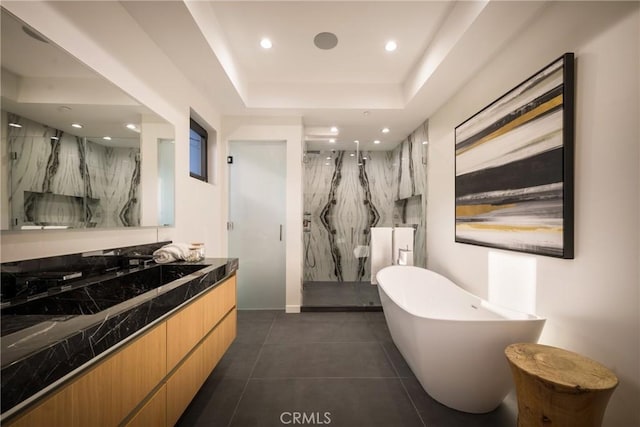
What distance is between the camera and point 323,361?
6.84ft

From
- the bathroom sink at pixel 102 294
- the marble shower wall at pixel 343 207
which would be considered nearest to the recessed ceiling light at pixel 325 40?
the marble shower wall at pixel 343 207

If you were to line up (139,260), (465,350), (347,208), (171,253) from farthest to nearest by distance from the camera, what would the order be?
(347,208), (171,253), (139,260), (465,350)

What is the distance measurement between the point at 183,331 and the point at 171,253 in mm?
676

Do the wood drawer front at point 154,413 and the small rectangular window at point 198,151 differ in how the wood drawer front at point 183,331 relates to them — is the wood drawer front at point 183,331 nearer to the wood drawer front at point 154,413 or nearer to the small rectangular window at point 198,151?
the wood drawer front at point 154,413

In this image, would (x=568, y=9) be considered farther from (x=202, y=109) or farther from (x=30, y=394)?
(x=202, y=109)

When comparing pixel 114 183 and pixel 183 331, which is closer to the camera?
pixel 183 331

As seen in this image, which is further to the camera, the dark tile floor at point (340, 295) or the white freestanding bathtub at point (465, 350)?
the dark tile floor at point (340, 295)

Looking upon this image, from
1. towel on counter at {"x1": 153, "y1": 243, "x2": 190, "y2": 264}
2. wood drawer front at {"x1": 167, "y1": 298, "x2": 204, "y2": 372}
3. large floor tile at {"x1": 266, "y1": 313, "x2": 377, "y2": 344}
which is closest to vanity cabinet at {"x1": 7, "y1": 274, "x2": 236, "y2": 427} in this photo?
wood drawer front at {"x1": 167, "y1": 298, "x2": 204, "y2": 372}

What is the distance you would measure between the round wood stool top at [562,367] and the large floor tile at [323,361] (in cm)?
103

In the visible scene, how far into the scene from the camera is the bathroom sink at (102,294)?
39.4 inches

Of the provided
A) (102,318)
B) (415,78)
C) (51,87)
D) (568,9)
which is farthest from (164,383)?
(415,78)

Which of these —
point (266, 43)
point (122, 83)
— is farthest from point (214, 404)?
point (266, 43)

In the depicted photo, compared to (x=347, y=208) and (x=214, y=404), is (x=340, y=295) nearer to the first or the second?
(x=347, y=208)

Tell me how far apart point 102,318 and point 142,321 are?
19 cm
